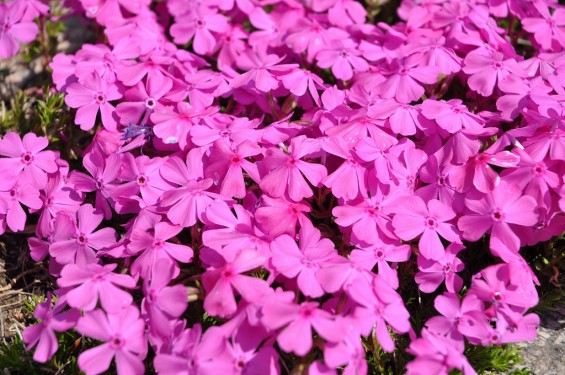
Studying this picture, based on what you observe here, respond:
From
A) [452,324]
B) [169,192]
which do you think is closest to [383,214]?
[452,324]

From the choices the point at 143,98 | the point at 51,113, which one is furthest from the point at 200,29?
the point at 51,113

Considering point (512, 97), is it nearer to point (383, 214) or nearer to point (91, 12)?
point (383, 214)

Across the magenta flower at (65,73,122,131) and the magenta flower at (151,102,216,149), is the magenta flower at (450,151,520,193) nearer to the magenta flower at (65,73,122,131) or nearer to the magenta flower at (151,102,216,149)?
the magenta flower at (151,102,216,149)

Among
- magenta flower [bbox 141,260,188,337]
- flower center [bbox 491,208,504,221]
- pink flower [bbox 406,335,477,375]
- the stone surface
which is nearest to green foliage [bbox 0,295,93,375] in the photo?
magenta flower [bbox 141,260,188,337]

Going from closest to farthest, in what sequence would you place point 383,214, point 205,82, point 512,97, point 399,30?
point 383,214 < point 512,97 < point 205,82 < point 399,30

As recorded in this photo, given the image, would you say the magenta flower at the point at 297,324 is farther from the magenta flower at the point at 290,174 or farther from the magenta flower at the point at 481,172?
the magenta flower at the point at 481,172

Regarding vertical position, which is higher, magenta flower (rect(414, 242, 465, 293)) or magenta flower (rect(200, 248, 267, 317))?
magenta flower (rect(200, 248, 267, 317))

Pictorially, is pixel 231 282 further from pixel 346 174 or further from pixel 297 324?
pixel 346 174
